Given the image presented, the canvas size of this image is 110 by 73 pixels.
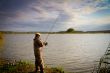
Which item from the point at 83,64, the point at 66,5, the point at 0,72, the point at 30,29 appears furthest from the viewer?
the point at 30,29

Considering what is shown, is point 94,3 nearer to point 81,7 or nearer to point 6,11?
point 81,7

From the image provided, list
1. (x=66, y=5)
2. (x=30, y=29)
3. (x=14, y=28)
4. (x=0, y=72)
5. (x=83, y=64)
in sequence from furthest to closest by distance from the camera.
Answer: (x=14, y=28), (x=30, y=29), (x=66, y=5), (x=83, y=64), (x=0, y=72)

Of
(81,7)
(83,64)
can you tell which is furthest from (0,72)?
(81,7)

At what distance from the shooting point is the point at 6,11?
13680 mm

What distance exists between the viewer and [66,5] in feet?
43.7

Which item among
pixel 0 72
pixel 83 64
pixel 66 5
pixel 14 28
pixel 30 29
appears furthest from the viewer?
pixel 14 28

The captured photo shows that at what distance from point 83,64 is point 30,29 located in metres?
3.64

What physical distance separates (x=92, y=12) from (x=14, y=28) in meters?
4.48

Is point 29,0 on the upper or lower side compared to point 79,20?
upper

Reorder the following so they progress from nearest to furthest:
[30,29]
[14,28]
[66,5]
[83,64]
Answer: [83,64]
[66,5]
[30,29]
[14,28]

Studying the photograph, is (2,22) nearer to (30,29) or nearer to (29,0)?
(30,29)

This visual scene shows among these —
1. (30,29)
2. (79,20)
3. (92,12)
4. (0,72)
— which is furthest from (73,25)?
(0,72)

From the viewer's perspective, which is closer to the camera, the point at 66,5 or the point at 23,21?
the point at 66,5

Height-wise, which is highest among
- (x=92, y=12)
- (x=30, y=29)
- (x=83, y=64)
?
(x=92, y=12)
